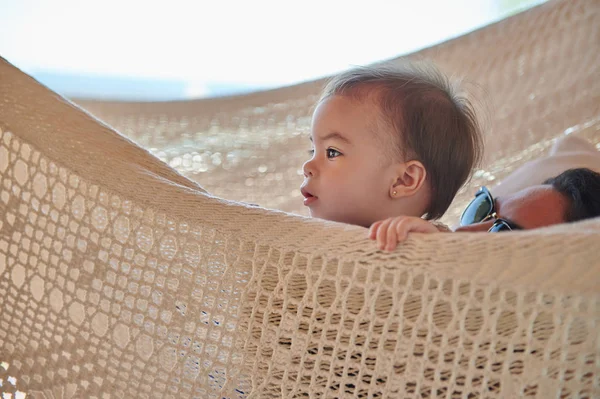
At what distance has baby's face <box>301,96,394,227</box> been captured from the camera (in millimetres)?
773

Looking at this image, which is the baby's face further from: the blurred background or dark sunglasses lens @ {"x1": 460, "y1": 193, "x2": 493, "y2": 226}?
the blurred background

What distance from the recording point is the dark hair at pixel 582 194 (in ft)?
2.49

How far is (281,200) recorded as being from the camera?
1.25 meters

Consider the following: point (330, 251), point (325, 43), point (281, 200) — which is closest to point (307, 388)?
point (330, 251)

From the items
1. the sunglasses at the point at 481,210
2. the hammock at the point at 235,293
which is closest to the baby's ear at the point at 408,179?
the sunglasses at the point at 481,210

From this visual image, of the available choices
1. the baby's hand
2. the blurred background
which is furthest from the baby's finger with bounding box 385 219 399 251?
the blurred background

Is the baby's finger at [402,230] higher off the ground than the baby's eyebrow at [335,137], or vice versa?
the baby's eyebrow at [335,137]

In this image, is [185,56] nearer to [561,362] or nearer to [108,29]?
[108,29]

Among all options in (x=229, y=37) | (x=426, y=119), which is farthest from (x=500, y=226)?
(x=229, y=37)

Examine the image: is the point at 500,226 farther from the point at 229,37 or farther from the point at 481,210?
the point at 229,37

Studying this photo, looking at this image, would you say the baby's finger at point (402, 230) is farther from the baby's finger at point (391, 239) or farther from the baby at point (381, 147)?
the baby at point (381, 147)

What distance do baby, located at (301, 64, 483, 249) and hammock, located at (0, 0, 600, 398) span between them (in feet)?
0.58

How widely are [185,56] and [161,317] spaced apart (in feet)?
5.99

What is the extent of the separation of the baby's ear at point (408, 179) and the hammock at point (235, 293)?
23cm
